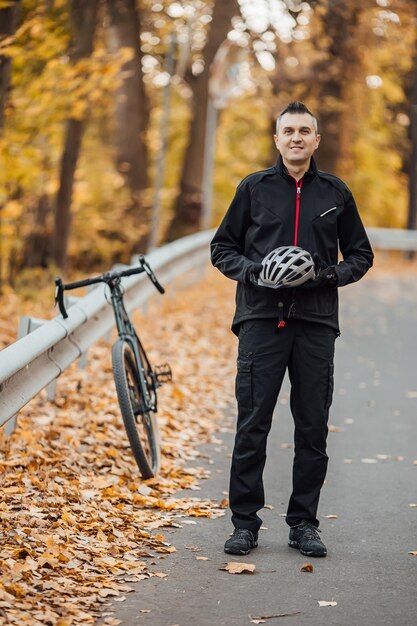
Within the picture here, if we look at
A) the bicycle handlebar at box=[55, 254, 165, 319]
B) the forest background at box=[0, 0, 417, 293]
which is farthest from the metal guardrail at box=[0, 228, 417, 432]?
the forest background at box=[0, 0, 417, 293]

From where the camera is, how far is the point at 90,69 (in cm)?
1438

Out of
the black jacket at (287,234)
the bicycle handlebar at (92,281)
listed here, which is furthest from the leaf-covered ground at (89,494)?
the black jacket at (287,234)

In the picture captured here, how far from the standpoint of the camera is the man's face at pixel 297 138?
6.11 meters

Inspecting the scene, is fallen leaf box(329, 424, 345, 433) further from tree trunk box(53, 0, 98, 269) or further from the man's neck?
tree trunk box(53, 0, 98, 269)

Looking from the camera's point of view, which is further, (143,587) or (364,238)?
(364,238)

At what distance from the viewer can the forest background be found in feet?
49.4

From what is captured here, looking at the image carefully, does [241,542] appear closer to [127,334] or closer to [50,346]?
[50,346]

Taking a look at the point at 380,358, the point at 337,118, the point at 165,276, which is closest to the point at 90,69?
the point at 165,276

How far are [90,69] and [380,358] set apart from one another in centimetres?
486

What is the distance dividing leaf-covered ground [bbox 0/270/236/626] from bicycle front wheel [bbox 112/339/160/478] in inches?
5.7

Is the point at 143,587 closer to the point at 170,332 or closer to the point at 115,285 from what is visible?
the point at 115,285

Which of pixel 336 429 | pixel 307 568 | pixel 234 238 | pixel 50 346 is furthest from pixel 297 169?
pixel 336 429

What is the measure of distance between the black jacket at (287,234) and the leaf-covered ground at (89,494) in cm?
133

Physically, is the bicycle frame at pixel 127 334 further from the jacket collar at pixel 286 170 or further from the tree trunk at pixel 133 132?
the tree trunk at pixel 133 132
